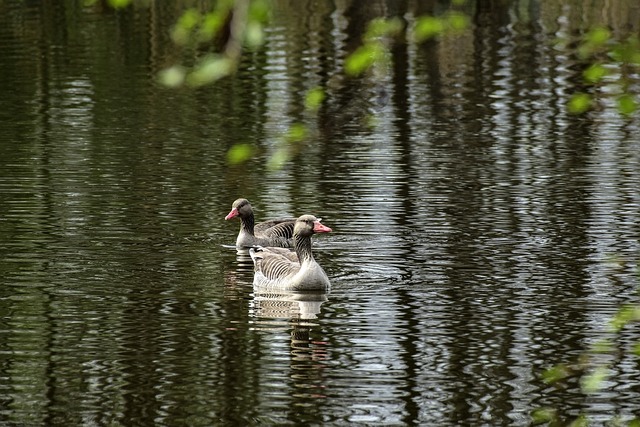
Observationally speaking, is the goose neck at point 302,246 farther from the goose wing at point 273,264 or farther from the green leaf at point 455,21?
the green leaf at point 455,21

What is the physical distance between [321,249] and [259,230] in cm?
115

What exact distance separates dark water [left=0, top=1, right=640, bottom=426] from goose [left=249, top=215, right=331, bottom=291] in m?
0.25

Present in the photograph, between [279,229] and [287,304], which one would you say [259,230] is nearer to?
[279,229]

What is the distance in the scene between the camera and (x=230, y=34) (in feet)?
17.3

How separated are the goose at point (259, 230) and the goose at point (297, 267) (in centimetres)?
138

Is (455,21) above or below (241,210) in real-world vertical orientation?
above

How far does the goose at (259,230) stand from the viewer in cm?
1936

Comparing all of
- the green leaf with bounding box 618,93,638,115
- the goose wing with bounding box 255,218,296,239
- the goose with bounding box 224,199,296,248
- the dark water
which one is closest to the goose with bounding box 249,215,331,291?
the dark water

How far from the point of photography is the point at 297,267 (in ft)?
56.9

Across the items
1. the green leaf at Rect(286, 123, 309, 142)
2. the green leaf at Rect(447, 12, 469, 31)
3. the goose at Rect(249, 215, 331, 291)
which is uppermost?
the green leaf at Rect(447, 12, 469, 31)

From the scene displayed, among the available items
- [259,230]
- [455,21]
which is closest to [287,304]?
[259,230]

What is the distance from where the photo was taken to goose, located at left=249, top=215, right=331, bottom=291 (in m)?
16.5

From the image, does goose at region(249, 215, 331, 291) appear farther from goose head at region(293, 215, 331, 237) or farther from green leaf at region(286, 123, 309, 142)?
green leaf at region(286, 123, 309, 142)

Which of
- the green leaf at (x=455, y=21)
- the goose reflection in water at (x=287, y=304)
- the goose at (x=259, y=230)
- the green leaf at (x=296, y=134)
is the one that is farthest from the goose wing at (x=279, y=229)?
the green leaf at (x=455, y=21)
